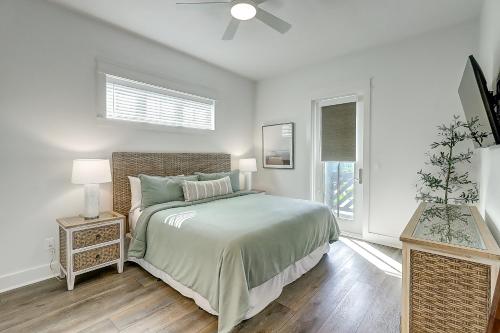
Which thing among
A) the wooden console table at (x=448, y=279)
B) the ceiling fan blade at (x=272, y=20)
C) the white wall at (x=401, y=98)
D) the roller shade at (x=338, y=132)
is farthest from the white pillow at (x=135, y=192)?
the white wall at (x=401, y=98)

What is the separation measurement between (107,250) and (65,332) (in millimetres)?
826

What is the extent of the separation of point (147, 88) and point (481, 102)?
3.40m

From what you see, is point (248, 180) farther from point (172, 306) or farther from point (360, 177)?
point (172, 306)

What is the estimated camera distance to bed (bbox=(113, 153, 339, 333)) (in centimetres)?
171

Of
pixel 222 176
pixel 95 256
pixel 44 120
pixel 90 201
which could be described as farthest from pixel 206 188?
pixel 44 120

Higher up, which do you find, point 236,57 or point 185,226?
point 236,57

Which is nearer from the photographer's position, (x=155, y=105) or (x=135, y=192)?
(x=135, y=192)

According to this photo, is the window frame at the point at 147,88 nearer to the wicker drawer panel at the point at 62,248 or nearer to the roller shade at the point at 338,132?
the wicker drawer panel at the point at 62,248

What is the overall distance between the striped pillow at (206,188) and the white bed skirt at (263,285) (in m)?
0.89

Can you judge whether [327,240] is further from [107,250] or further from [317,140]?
[107,250]

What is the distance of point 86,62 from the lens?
267 centimetres

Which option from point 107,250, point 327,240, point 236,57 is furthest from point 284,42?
point 107,250

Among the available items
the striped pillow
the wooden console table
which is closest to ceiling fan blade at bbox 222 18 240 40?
the striped pillow

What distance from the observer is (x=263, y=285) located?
196cm
